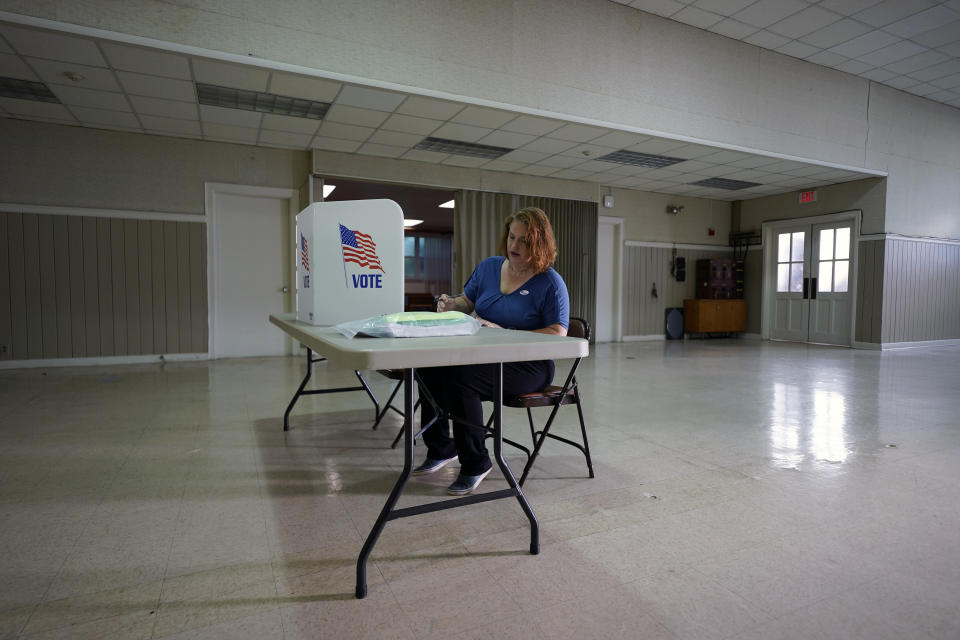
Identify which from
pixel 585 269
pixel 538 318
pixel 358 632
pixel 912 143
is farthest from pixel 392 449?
pixel 912 143

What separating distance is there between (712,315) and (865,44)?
4808 millimetres

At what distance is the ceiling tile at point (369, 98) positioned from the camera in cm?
476

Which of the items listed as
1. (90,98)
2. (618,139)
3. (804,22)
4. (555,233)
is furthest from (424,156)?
(804,22)

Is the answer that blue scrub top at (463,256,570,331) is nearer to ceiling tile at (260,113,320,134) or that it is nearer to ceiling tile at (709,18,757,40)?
ceiling tile at (260,113,320,134)

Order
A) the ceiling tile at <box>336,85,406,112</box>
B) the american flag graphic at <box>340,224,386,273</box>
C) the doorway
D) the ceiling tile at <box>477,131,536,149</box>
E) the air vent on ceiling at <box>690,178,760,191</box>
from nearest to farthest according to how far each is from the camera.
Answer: the american flag graphic at <box>340,224,386,273</box> < the ceiling tile at <box>336,85,406,112</box> < the ceiling tile at <box>477,131,536,149</box> < the air vent on ceiling at <box>690,178,760,191</box> < the doorway

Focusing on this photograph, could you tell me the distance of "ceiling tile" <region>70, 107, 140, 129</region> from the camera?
214 inches

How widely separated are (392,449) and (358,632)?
1569mm

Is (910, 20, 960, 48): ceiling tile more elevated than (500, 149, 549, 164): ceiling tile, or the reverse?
(910, 20, 960, 48): ceiling tile

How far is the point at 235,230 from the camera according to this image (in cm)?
683

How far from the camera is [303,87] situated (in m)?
4.69

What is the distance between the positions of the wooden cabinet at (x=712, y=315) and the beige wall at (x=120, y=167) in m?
7.33

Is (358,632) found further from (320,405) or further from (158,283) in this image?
(158,283)

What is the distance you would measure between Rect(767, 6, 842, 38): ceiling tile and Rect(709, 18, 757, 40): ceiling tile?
23 cm

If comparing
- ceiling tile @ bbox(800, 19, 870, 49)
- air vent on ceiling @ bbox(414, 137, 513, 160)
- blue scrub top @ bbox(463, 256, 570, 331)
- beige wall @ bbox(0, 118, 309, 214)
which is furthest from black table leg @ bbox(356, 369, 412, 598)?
ceiling tile @ bbox(800, 19, 870, 49)
